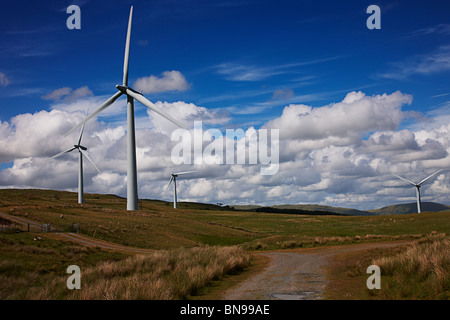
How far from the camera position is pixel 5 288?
17.7 meters

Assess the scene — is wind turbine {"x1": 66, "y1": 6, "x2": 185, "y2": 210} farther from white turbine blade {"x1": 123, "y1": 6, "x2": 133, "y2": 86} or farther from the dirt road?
the dirt road

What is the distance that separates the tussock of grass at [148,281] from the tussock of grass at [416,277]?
24.7ft

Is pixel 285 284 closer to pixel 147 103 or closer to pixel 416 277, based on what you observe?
pixel 416 277

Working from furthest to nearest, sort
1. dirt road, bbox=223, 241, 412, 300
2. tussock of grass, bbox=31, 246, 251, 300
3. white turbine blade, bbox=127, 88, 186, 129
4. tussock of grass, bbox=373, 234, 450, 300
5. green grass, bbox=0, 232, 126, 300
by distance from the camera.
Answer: white turbine blade, bbox=127, 88, 186, 129 → green grass, bbox=0, 232, 126, 300 → dirt road, bbox=223, 241, 412, 300 → tussock of grass, bbox=31, 246, 251, 300 → tussock of grass, bbox=373, 234, 450, 300

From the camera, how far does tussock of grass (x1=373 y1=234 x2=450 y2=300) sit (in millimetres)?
13086

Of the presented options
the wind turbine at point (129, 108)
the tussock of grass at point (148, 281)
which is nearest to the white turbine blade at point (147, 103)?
the wind turbine at point (129, 108)

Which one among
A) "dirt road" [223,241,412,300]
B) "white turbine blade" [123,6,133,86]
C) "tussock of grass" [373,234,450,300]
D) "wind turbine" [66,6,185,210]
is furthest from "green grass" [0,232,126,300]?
"white turbine blade" [123,6,133,86]

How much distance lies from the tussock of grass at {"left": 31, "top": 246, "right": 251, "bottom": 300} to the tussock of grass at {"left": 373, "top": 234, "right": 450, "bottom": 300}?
754 cm

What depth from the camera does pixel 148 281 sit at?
15328 mm

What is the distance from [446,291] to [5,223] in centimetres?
5214

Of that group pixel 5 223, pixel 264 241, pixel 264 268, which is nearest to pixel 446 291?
pixel 264 268

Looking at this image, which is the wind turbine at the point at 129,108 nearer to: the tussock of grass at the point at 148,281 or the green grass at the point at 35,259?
the green grass at the point at 35,259
